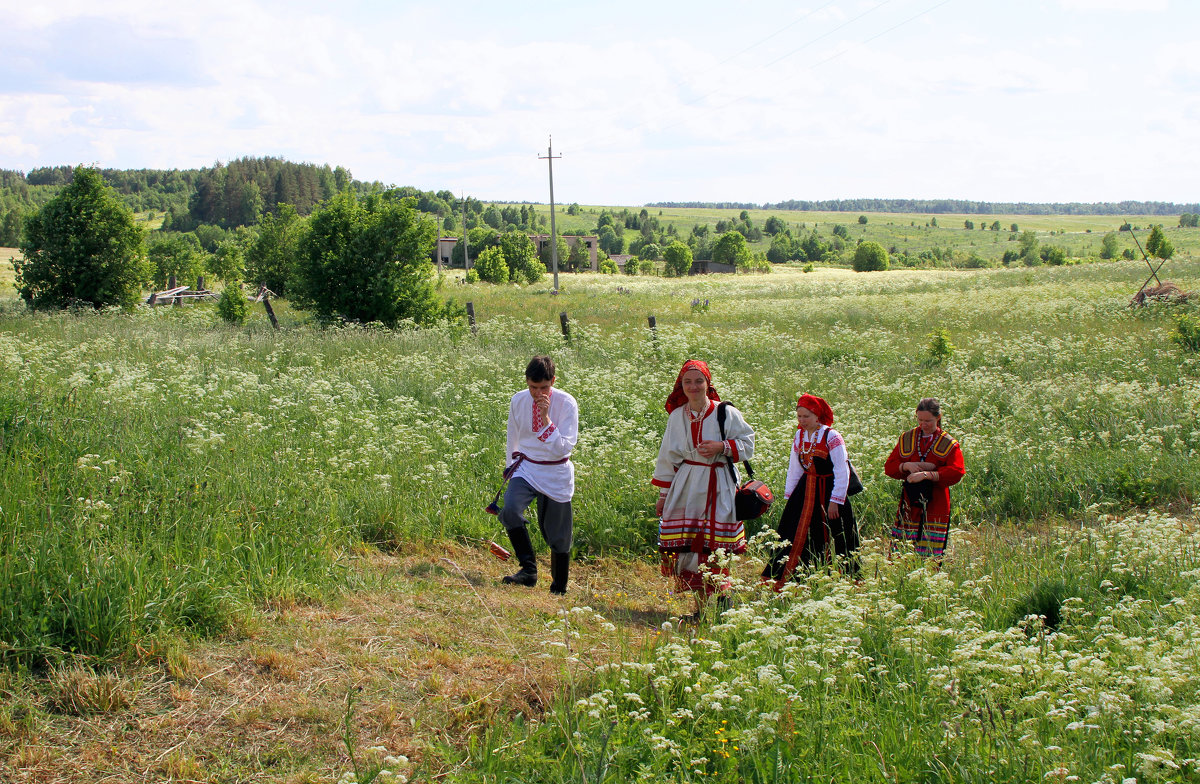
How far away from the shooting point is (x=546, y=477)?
523cm

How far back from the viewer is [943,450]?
18.8ft

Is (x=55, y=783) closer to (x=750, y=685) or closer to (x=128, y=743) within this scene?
(x=128, y=743)

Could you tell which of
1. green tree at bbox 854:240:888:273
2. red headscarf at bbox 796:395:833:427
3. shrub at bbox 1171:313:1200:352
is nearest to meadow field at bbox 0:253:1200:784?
red headscarf at bbox 796:395:833:427

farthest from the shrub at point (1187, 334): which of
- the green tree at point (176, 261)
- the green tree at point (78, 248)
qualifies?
the green tree at point (176, 261)

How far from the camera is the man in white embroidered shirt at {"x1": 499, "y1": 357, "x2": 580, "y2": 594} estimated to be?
5.18 metres

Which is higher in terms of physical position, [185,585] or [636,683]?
[185,585]

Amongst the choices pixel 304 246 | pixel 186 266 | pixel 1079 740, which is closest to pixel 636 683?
pixel 1079 740

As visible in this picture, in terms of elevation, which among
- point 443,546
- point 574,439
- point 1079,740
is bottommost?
point 443,546

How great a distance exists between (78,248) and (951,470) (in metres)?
23.3

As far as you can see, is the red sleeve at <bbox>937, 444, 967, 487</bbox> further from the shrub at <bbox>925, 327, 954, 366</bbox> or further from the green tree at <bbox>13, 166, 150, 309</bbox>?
the green tree at <bbox>13, 166, 150, 309</bbox>

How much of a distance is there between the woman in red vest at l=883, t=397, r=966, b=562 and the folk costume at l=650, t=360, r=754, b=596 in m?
1.50

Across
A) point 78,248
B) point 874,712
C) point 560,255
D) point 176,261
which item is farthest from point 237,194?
point 874,712

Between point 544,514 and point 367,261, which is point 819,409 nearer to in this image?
point 544,514

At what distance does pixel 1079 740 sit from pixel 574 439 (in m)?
3.32
